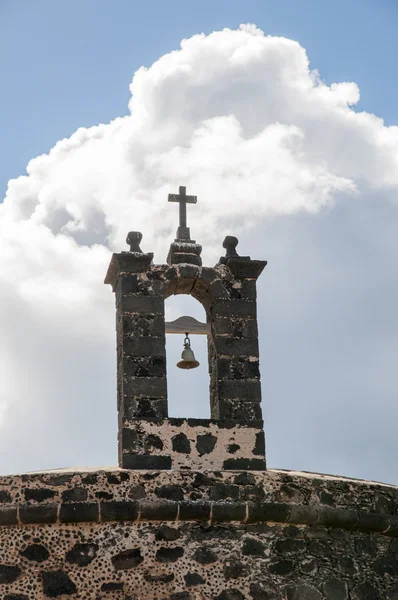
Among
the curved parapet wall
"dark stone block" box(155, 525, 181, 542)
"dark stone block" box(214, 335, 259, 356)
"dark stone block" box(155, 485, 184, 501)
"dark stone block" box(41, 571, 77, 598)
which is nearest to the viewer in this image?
"dark stone block" box(41, 571, 77, 598)

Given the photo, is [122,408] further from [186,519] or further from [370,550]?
[370,550]

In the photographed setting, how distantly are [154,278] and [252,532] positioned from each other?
7.78 ft

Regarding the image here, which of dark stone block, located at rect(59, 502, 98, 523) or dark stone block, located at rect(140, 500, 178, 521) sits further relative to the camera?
dark stone block, located at rect(140, 500, 178, 521)

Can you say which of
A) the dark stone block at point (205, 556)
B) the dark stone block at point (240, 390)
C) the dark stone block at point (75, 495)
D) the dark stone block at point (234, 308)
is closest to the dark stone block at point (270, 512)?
the dark stone block at point (205, 556)

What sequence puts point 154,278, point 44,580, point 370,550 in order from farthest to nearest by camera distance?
point 154,278 < point 370,550 < point 44,580

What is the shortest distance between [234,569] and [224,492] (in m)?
0.63

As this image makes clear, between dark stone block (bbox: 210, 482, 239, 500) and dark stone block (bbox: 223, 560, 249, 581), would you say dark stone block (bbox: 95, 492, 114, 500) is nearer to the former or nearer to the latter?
dark stone block (bbox: 210, 482, 239, 500)

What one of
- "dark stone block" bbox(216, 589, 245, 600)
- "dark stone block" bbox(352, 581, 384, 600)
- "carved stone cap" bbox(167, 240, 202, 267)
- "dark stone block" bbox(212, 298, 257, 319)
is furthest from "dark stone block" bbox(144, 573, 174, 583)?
"carved stone cap" bbox(167, 240, 202, 267)

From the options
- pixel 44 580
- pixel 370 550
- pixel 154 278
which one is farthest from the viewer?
pixel 154 278

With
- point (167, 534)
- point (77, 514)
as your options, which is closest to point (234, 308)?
point (167, 534)

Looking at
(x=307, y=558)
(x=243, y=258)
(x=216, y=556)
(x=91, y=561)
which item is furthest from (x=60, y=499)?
(x=243, y=258)

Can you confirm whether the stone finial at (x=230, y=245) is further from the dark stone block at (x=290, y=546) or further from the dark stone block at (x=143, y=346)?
the dark stone block at (x=290, y=546)

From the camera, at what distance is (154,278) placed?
36.7 ft

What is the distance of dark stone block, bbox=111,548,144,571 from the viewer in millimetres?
9898
